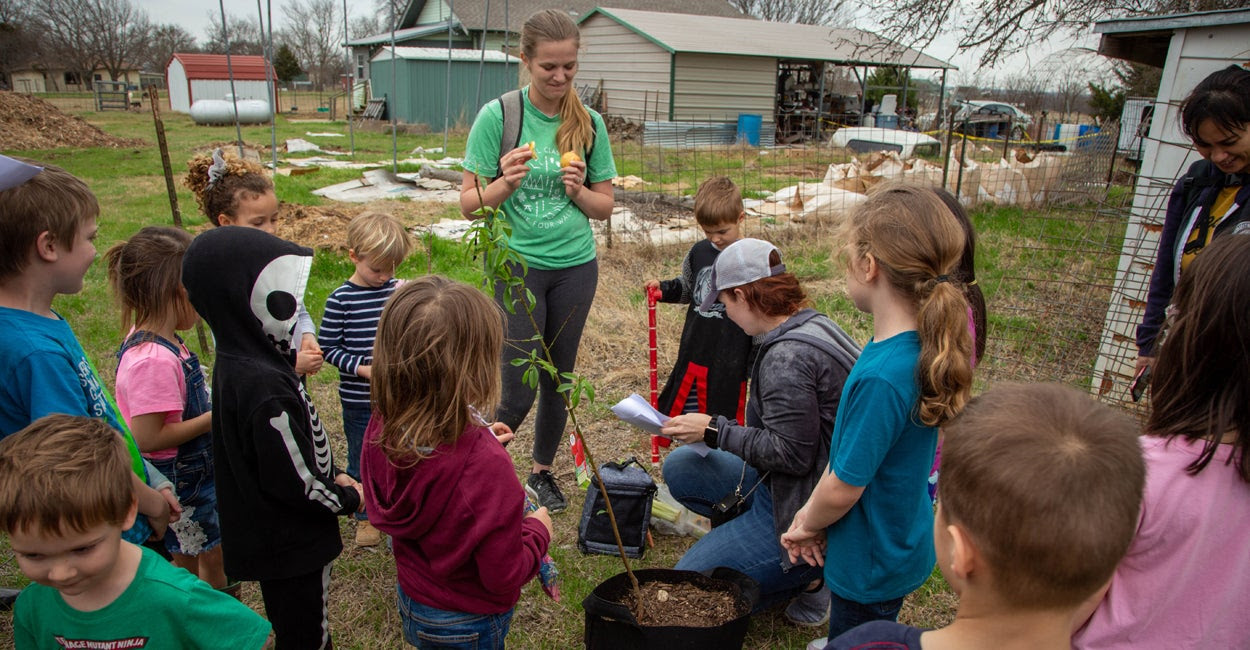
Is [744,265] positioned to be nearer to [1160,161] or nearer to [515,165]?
[515,165]

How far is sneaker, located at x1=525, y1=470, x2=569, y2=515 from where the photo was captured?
141 inches

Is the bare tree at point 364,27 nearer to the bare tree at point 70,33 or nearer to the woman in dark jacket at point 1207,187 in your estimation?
the bare tree at point 70,33

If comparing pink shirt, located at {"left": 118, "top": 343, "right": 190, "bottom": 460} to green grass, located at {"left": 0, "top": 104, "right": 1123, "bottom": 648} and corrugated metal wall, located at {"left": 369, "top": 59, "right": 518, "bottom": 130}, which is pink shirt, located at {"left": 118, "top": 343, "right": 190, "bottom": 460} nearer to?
green grass, located at {"left": 0, "top": 104, "right": 1123, "bottom": 648}

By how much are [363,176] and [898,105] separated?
22.4 m

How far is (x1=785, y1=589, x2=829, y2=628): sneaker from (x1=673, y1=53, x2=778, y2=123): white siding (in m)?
20.6

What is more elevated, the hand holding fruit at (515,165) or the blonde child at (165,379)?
the hand holding fruit at (515,165)

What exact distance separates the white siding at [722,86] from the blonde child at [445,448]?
21403mm

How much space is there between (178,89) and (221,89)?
2.92 metres

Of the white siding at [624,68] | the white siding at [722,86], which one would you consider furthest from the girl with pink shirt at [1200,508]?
the white siding at [624,68]

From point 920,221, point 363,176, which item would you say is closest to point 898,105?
point 363,176

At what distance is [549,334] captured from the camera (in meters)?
3.43

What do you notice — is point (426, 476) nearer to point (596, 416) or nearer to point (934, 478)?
point (934, 478)

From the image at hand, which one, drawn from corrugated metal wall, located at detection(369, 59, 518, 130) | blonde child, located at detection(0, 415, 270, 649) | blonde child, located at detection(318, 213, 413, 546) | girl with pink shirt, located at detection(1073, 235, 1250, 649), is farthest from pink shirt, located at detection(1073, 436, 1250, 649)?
corrugated metal wall, located at detection(369, 59, 518, 130)

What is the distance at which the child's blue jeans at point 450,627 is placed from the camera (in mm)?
1951
